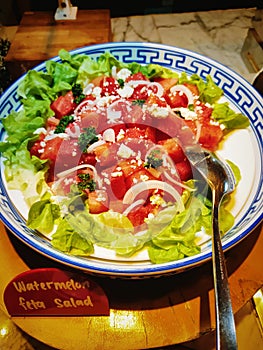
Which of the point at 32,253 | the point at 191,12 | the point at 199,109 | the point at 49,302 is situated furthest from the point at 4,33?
the point at 49,302

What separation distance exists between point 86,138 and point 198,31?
56.7 inches

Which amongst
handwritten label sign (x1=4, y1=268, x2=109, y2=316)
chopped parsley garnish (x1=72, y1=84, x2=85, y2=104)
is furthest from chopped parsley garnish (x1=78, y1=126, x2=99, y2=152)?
handwritten label sign (x1=4, y1=268, x2=109, y2=316)

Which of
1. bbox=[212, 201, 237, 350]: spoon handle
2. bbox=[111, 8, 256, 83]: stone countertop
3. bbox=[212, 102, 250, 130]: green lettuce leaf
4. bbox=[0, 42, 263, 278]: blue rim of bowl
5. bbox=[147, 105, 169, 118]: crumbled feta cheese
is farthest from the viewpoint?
bbox=[111, 8, 256, 83]: stone countertop

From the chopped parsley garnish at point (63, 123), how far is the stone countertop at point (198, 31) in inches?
43.1

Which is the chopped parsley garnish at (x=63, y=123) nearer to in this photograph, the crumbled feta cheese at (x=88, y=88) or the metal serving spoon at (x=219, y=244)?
the crumbled feta cheese at (x=88, y=88)

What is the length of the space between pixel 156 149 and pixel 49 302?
0.64 m

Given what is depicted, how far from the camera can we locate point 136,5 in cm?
289

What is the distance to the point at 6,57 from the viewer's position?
2.04 metres

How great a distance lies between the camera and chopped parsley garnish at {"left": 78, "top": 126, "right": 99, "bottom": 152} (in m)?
1.47

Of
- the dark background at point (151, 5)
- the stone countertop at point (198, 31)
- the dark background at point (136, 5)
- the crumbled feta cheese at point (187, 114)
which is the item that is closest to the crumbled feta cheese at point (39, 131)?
the crumbled feta cheese at point (187, 114)

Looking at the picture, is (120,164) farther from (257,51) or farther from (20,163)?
(257,51)

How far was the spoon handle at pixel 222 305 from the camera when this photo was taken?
0.86 meters

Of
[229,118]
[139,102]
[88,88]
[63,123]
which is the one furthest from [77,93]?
[229,118]

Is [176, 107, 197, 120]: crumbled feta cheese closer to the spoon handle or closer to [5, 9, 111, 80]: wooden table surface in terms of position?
the spoon handle
